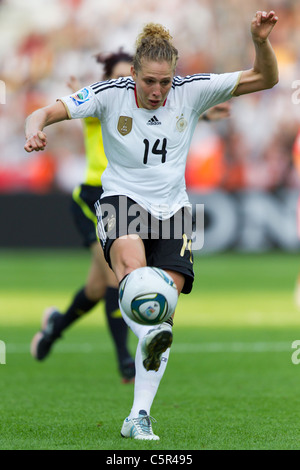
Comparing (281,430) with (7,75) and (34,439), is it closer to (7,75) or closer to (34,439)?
(34,439)

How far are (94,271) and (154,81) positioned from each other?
2798mm

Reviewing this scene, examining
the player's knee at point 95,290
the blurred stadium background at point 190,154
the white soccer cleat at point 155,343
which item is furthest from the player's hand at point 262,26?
the blurred stadium background at point 190,154

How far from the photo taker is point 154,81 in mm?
4508

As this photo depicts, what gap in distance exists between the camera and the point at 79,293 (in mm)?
7207

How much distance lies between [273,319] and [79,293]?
3352 millimetres

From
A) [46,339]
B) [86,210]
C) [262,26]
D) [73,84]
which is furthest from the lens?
[46,339]

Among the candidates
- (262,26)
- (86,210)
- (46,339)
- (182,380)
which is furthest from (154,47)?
(46,339)

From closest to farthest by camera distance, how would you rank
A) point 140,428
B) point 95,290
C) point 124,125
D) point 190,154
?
point 140,428, point 124,125, point 95,290, point 190,154

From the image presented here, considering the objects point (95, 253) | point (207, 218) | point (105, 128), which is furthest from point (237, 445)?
point (207, 218)

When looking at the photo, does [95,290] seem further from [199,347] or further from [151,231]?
[151,231]

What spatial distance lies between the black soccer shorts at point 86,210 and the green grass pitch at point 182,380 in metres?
1.09

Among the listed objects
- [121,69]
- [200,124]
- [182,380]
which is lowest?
[182,380]

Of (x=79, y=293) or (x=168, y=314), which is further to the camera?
(x=79, y=293)

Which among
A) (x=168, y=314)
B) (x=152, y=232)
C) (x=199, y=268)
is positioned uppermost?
(x=152, y=232)
